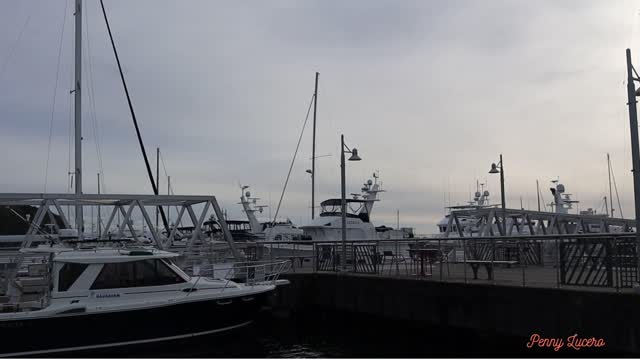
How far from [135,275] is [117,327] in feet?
4.48

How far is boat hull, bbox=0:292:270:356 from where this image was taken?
13.9 meters

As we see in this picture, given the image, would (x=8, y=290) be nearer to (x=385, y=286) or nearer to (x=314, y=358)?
(x=314, y=358)

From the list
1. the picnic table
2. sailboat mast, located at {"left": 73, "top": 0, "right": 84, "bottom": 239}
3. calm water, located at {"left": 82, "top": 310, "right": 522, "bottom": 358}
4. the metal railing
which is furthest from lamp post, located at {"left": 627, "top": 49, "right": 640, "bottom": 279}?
sailboat mast, located at {"left": 73, "top": 0, "right": 84, "bottom": 239}

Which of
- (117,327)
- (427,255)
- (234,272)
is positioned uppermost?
(427,255)

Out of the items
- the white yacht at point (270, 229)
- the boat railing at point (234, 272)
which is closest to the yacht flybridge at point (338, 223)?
the white yacht at point (270, 229)

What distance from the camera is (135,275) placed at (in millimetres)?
15359

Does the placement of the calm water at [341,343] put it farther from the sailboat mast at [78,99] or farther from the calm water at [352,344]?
the sailboat mast at [78,99]

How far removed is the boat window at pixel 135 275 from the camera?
15008 mm

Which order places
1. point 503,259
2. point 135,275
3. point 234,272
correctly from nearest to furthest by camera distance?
point 135,275 < point 503,259 < point 234,272

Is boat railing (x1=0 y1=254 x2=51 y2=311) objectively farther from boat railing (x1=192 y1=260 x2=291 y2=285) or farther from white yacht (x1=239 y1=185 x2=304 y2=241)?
white yacht (x1=239 y1=185 x2=304 y2=241)

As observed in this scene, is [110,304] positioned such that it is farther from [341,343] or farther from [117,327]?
[341,343]

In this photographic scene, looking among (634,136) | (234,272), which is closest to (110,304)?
(234,272)

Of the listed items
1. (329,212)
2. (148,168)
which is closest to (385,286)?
(148,168)

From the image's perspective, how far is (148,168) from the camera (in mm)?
24250
